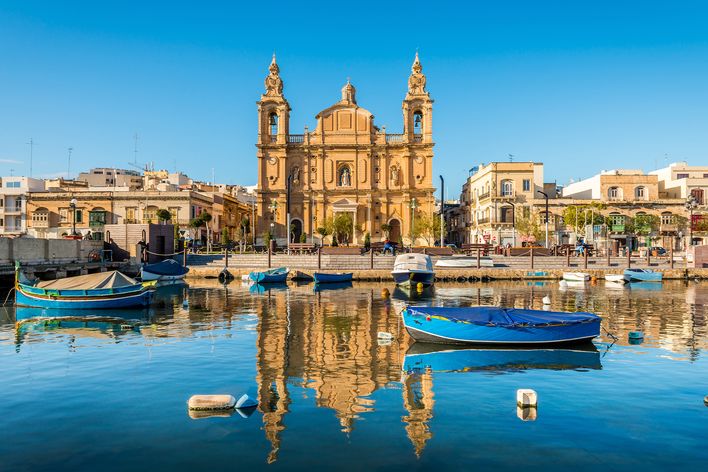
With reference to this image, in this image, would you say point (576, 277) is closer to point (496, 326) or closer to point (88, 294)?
point (496, 326)

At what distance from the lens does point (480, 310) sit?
2047 centimetres

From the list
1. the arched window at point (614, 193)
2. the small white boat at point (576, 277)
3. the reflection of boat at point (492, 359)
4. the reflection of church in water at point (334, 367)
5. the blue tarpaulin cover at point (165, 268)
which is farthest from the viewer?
the arched window at point (614, 193)

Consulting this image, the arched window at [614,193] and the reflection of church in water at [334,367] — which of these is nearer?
the reflection of church in water at [334,367]

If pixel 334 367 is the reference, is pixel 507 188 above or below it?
above

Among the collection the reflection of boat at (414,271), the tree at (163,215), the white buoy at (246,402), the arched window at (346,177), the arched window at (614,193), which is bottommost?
the white buoy at (246,402)

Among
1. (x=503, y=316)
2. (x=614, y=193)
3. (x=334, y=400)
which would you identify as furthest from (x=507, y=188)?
(x=334, y=400)

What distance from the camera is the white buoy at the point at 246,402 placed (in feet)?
41.8

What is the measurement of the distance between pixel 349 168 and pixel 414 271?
38552mm

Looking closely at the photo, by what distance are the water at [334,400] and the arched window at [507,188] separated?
52239 mm

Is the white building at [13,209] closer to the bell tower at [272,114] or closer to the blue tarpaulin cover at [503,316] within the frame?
the bell tower at [272,114]

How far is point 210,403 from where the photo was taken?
1273 centimetres

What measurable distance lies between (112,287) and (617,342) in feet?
75.8

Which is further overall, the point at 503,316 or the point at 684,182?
the point at 684,182

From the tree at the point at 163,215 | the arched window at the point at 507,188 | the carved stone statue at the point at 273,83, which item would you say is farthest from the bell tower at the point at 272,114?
the arched window at the point at 507,188
